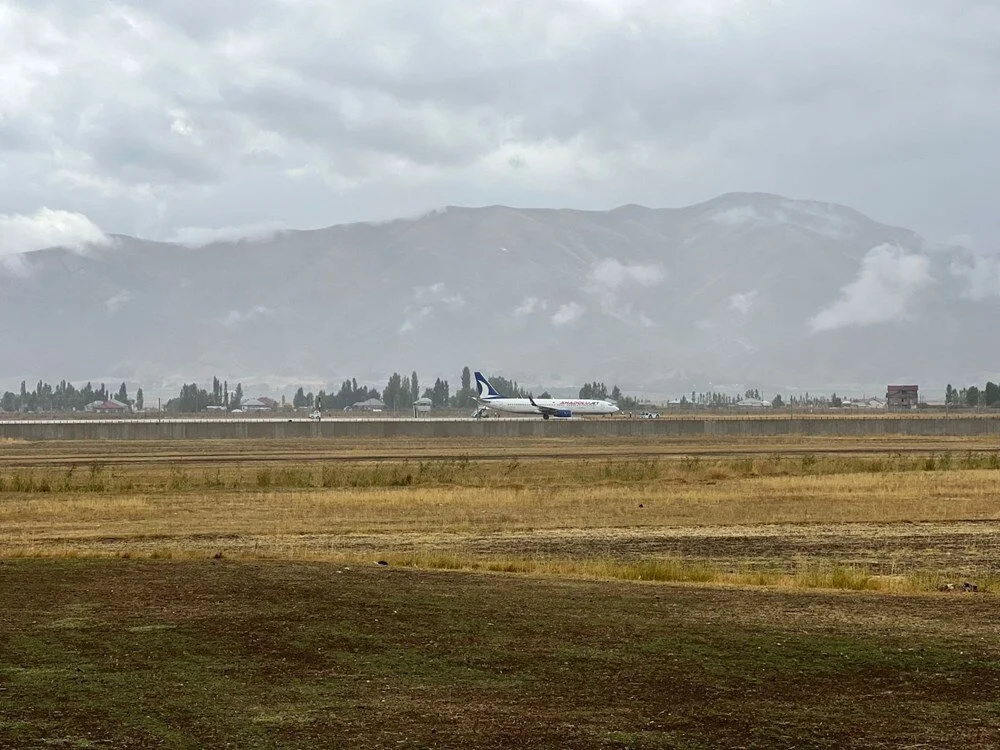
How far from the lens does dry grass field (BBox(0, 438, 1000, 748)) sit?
12266 millimetres

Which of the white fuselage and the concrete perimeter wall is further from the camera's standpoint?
the white fuselage

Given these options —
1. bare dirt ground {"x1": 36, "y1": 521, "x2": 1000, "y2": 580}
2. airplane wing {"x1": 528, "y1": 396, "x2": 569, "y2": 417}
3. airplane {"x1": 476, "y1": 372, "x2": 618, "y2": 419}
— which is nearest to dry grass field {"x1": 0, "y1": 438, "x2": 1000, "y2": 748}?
bare dirt ground {"x1": 36, "y1": 521, "x2": 1000, "y2": 580}

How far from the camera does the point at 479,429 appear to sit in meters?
109

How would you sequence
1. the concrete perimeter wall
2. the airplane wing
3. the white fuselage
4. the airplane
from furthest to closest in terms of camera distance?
the white fuselage, the airplane, the airplane wing, the concrete perimeter wall

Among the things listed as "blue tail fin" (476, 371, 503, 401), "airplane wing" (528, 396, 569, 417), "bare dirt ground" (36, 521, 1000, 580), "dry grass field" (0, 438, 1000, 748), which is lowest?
"bare dirt ground" (36, 521, 1000, 580)

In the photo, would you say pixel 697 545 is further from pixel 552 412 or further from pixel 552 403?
pixel 552 403

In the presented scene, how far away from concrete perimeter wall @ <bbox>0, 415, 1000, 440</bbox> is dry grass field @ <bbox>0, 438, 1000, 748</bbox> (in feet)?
213

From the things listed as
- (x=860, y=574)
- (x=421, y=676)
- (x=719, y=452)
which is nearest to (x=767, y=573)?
(x=860, y=574)

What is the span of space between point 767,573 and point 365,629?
36.2ft

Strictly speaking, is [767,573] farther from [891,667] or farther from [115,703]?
[115,703]

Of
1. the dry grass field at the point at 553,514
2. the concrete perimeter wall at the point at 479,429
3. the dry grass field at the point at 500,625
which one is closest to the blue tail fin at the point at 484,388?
the concrete perimeter wall at the point at 479,429

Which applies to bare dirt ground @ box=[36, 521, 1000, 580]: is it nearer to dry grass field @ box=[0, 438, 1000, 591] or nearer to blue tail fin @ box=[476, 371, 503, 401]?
dry grass field @ box=[0, 438, 1000, 591]

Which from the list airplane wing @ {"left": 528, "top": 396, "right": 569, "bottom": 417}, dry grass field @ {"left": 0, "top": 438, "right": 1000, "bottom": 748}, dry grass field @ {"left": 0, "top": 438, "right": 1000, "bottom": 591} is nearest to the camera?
dry grass field @ {"left": 0, "top": 438, "right": 1000, "bottom": 748}

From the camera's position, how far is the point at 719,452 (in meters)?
80.9
